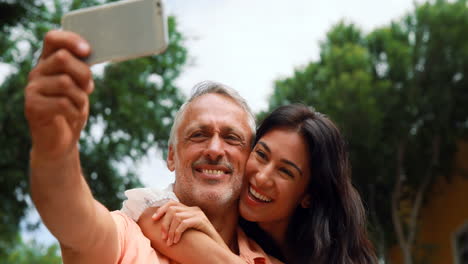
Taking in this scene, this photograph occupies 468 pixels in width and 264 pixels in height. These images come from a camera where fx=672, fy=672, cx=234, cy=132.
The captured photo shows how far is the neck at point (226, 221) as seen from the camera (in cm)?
297

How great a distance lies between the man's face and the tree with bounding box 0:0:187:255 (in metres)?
9.38

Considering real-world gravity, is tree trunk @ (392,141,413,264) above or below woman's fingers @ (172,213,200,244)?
below

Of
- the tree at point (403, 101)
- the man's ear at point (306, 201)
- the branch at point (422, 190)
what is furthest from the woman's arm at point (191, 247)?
the branch at point (422, 190)

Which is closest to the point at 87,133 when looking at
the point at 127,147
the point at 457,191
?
the point at 127,147

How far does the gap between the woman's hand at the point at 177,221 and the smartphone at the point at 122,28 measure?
44.9 inches

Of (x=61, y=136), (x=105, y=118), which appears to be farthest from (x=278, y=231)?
(x=105, y=118)

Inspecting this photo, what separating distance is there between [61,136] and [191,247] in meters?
1.08

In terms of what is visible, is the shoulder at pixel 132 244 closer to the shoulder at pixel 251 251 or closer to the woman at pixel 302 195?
the shoulder at pixel 251 251

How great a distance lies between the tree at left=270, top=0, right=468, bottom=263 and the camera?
1603cm

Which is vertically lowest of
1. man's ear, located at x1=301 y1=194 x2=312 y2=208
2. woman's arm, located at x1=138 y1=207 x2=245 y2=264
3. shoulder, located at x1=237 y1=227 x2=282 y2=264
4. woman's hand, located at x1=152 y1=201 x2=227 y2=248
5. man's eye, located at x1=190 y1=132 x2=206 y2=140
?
shoulder, located at x1=237 y1=227 x2=282 y2=264

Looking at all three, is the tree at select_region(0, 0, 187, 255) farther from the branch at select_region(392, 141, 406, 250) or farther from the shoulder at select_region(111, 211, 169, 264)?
the shoulder at select_region(111, 211, 169, 264)

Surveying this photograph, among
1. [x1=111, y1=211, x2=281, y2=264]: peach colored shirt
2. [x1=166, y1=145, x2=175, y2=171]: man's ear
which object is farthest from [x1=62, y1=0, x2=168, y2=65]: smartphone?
[x1=166, y1=145, x2=175, y2=171]: man's ear

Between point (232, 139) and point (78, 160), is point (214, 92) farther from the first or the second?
point (78, 160)

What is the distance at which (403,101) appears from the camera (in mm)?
16406
